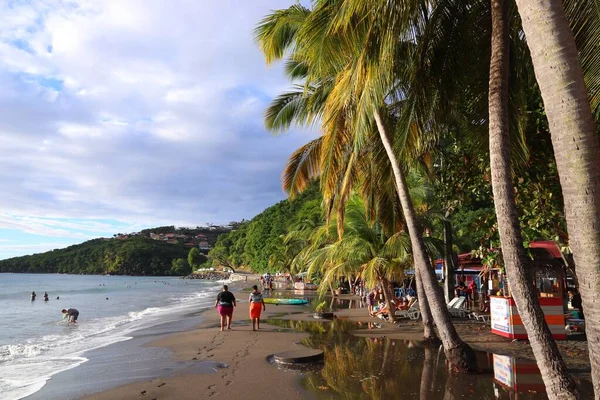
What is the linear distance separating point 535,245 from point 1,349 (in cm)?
1600

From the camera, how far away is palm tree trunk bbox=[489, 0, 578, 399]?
13.7 ft

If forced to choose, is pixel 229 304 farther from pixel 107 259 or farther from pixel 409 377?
pixel 107 259

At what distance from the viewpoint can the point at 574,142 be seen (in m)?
2.96

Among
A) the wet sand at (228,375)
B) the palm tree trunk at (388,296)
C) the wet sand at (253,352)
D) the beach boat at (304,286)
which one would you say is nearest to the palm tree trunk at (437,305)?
the wet sand at (253,352)

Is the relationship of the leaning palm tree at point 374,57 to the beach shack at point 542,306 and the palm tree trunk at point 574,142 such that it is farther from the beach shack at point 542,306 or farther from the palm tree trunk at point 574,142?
the beach shack at point 542,306

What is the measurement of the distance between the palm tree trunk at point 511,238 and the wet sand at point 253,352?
10.9 feet

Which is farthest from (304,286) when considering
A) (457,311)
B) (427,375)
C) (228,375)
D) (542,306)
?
(427,375)

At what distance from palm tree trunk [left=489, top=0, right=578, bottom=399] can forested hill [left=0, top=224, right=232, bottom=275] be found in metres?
150

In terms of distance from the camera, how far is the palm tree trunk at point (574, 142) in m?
2.88

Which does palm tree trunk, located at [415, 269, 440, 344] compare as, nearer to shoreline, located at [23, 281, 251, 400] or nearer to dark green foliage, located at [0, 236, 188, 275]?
shoreline, located at [23, 281, 251, 400]

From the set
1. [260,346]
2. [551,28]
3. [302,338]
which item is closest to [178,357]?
[260,346]

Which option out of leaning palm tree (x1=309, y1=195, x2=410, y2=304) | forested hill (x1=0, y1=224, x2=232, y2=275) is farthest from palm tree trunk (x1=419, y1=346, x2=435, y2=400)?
forested hill (x1=0, y1=224, x2=232, y2=275)

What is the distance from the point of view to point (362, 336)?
1184cm

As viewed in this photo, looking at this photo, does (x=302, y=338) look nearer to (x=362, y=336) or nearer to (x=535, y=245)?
(x=362, y=336)
